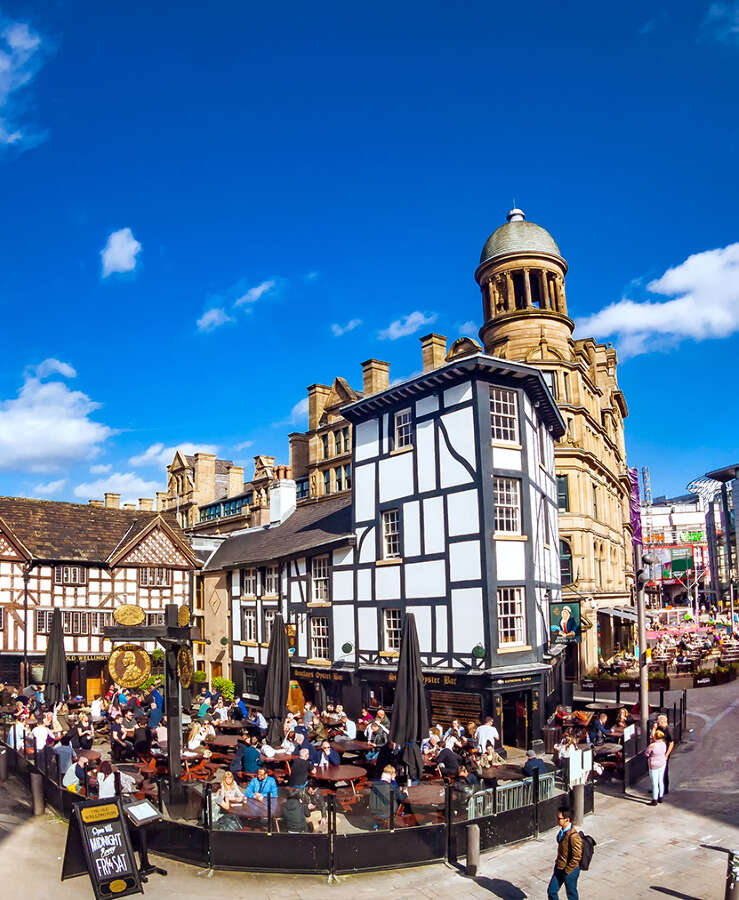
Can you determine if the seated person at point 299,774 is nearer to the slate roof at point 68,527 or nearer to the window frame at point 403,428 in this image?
the window frame at point 403,428

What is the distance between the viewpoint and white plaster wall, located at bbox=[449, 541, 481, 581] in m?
23.2

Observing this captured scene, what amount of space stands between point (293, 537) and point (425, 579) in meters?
10.2

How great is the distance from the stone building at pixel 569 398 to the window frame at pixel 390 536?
15.0m

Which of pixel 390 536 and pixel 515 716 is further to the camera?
pixel 390 536

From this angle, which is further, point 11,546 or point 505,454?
point 11,546

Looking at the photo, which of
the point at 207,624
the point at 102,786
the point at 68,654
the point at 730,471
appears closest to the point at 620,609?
the point at 207,624

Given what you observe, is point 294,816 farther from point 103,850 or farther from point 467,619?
point 467,619

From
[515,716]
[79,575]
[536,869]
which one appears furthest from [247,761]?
[79,575]

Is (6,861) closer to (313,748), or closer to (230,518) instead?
(313,748)

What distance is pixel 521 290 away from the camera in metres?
44.0

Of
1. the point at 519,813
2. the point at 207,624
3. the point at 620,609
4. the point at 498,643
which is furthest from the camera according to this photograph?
the point at 620,609

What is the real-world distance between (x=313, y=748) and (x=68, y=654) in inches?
866

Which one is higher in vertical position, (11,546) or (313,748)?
(11,546)

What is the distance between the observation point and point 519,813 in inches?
518
